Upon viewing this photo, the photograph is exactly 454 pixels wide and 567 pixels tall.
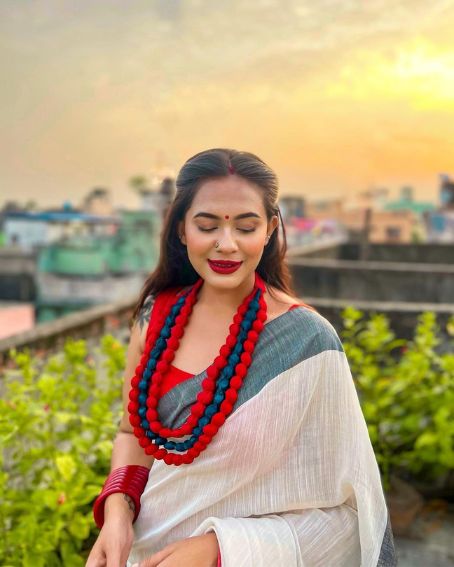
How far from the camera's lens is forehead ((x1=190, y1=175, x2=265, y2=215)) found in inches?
63.2

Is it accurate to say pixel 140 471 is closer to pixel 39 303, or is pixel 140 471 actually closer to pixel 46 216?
pixel 39 303

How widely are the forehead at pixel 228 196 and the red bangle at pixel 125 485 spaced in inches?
28.3

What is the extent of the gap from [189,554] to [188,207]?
0.82m

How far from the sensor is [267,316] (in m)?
1.68

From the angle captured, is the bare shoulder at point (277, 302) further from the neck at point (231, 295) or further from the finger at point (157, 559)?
the finger at point (157, 559)

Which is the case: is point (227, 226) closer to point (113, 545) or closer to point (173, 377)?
point (173, 377)

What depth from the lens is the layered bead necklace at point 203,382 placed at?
1.57 meters

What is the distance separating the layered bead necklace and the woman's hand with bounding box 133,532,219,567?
187 mm

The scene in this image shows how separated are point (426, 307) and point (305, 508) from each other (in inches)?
143

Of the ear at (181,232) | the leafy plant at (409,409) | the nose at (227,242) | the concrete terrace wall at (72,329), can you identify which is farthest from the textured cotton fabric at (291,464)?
the concrete terrace wall at (72,329)

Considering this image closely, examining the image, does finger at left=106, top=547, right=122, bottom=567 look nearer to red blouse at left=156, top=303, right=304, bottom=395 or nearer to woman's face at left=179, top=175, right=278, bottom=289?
red blouse at left=156, top=303, right=304, bottom=395

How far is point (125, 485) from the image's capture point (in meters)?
1.74

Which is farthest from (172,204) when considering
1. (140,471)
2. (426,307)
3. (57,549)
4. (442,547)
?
(426,307)

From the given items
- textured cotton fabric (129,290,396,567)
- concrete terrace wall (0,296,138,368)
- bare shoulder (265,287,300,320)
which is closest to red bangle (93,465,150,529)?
textured cotton fabric (129,290,396,567)
